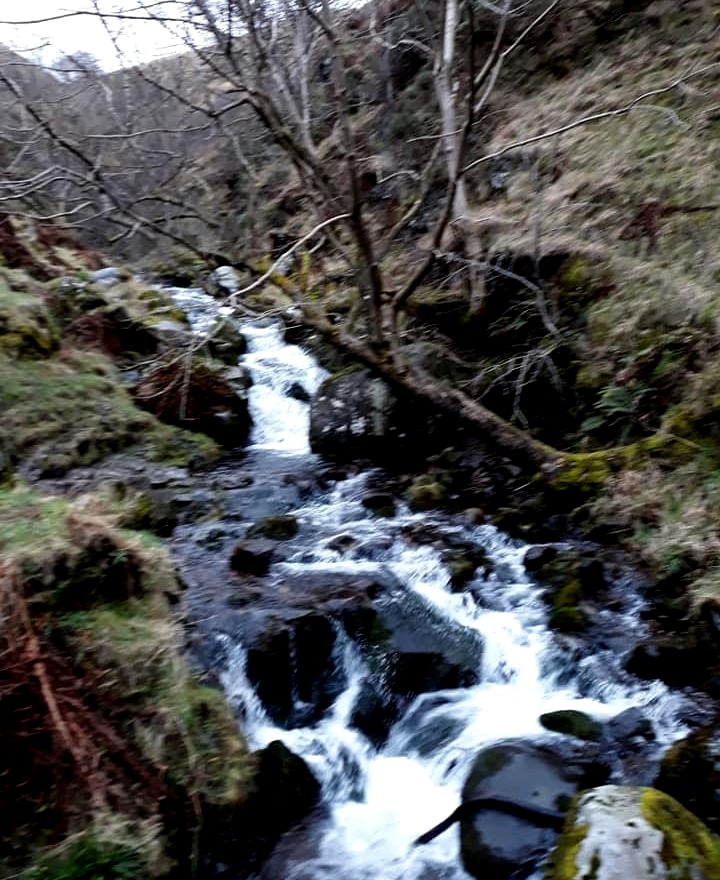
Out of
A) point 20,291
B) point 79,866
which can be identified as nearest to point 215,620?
point 79,866

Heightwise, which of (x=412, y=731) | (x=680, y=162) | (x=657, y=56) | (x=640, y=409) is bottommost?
(x=412, y=731)

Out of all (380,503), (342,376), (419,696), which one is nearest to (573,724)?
(419,696)

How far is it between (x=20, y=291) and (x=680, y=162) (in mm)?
9024

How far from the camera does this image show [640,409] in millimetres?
7621

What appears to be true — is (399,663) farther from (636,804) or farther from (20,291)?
(20,291)

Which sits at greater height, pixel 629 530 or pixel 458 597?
pixel 629 530

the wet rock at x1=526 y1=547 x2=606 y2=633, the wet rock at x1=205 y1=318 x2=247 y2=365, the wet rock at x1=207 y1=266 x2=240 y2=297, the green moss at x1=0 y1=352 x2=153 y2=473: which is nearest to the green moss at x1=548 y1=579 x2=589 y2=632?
the wet rock at x1=526 y1=547 x2=606 y2=633

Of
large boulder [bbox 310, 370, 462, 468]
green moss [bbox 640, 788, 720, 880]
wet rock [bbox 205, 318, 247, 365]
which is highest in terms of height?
wet rock [bbox 205, 318, 247, 365]

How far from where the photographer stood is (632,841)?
3.04 meters

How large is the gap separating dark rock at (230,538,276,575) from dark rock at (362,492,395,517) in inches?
58.0

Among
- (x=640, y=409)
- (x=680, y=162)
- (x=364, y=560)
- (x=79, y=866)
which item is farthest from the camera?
(x=680, y=162)

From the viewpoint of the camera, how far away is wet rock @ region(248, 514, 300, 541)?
7070 mm

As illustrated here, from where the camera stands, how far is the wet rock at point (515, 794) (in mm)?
3691

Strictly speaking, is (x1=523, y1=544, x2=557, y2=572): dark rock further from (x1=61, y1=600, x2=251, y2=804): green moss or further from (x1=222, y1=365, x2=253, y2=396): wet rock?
(x1=222, y1=365, x2=253, y2=396): wet rock
